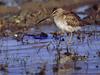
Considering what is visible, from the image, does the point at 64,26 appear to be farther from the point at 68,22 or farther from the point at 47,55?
the point at 47,55

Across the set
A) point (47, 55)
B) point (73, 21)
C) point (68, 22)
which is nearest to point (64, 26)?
point (68, 22)

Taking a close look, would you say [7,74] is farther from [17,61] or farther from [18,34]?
[18,34]

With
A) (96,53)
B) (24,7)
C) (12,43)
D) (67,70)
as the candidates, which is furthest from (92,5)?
(67,70)

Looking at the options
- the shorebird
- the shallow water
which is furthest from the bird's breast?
the shallow water

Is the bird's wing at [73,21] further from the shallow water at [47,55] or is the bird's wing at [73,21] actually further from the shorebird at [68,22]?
the shallow water at [47,55]

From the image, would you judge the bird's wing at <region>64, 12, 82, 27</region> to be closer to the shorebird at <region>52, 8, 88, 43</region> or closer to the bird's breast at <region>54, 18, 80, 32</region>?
the shorebird at <region>52, 8, 88, 43</region>

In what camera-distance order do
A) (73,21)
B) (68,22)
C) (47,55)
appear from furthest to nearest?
(68,22) < (73,21) < (47,55)

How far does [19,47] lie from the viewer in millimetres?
12172

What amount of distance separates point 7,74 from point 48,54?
1877 millimetres

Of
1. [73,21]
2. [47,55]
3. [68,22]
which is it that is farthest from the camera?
[68,22]

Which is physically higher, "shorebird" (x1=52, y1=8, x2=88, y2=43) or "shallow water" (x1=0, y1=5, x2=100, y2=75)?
"shorebird" (x1=52, y1=8, x2=88, y2=43)

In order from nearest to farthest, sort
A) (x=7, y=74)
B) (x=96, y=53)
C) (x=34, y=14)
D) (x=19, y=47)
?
(x=7, y=74) < (x=96, y=53) < (x=19, y=47) < (x=34, y=14)

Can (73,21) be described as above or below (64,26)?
above

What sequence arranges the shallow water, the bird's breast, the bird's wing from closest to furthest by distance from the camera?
the shallow water < the bird's wing < the bird's breast
